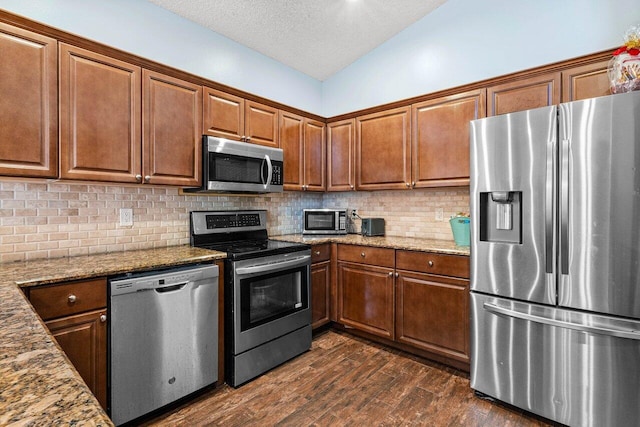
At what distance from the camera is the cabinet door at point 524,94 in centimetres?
230

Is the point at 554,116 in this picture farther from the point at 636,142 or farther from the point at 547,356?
the point at 547,356

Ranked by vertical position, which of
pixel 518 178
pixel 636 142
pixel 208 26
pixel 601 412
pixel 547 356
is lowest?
pixel 601 412

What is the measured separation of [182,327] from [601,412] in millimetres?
2368

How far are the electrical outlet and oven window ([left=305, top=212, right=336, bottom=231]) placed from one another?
5.44 ft

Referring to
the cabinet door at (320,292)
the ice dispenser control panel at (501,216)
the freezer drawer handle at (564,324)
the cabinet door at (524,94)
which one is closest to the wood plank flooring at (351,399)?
the cabinet door at (320,292)

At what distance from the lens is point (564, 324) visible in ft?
5.94

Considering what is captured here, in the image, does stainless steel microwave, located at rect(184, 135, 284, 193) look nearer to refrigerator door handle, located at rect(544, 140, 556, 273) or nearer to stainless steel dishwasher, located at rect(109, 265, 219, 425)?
stainless steel dishwasher, located at rect(109, 265, 219, 425)

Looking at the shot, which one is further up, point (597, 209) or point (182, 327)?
point (597, 209)

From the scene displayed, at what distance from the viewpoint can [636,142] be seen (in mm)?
1643

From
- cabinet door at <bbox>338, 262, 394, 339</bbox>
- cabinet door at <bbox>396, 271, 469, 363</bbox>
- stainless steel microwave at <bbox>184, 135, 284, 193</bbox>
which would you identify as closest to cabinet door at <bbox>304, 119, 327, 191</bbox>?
stainless steel microwave at <bbox>184, 135, 284, 193</bbox>

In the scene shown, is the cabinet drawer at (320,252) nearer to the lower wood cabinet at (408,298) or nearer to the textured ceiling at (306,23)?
the lower wood cabinet at (408,298)

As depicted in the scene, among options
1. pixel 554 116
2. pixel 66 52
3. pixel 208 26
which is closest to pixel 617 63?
pixel 554 116

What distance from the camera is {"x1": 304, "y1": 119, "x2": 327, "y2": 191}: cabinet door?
3430mm

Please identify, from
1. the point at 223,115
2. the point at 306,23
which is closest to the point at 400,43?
the point at 306,23
